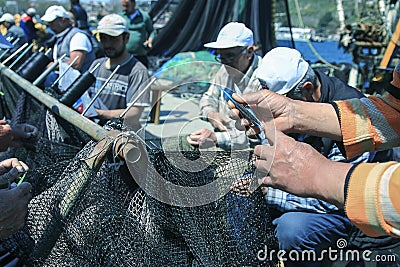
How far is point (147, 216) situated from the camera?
1.71 m

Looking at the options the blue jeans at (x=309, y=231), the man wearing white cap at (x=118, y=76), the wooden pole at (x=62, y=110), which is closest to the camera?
the wooden pole at (x=62, y=110)

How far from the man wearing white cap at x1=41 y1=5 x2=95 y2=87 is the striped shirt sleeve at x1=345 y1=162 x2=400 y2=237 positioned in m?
4.00

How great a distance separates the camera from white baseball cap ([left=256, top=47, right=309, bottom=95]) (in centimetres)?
259

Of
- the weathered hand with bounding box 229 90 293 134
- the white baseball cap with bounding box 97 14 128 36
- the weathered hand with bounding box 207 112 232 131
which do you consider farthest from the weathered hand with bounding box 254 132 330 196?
the white baseball cap with bounding box 97 14 128 36

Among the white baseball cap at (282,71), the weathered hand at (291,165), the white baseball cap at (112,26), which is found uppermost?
the weathered hand at (291,165)

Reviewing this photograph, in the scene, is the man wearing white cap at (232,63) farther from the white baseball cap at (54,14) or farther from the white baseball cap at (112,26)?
the white baseball cap at (54,14)

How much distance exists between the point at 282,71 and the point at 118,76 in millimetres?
2112

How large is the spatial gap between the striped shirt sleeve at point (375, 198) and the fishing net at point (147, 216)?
1.70ft

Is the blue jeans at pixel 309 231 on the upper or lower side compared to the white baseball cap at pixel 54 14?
lower

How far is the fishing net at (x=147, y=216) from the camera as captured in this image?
5.61 feet

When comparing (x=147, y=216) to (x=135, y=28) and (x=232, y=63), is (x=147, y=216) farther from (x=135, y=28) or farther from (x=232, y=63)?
(x=135, y=28)

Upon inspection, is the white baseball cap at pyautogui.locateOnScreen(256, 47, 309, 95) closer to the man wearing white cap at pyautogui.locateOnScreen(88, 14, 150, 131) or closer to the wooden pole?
the wooden pole

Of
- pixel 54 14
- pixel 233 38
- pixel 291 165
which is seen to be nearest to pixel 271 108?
pixel 291 165

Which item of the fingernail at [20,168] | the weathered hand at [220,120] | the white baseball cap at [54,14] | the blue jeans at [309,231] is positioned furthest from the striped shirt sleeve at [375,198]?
the white baseball cap at [54,14]
